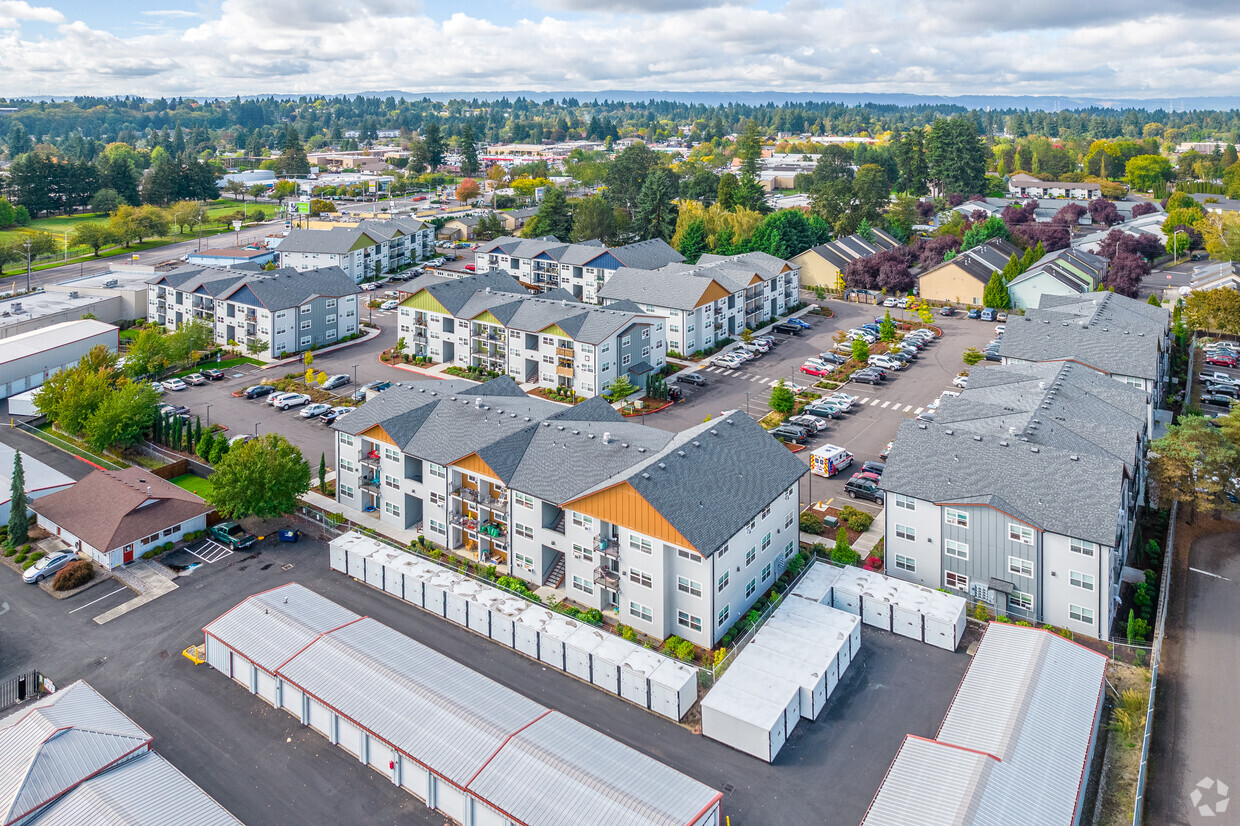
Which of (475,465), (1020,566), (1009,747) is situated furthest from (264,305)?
(1009,747)

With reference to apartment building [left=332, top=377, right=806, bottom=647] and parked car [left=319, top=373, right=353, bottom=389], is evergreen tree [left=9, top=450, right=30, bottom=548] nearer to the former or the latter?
apartment building [left=332, top=377, right=806, bottom=647]

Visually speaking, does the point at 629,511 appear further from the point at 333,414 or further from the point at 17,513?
the point at 333,414

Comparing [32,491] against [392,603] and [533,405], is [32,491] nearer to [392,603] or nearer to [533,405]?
[392,603]

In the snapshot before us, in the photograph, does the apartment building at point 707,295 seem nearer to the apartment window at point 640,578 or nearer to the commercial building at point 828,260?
the commercial building at point 828,260

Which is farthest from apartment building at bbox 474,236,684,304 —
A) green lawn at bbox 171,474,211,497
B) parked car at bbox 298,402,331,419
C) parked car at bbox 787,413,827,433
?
green lawn at bbox 171,474,211,497

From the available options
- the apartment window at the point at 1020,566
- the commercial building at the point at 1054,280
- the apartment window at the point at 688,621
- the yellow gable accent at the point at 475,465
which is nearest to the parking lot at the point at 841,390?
the commercial building at the point at 1054,280
